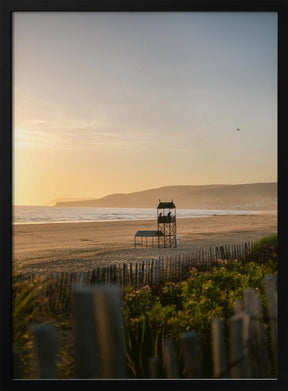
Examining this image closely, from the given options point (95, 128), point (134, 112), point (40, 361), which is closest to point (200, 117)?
point (134, 112)

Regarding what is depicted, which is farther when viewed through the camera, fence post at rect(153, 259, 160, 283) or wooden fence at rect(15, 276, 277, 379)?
fence post at rect(153, 259, 160, 283)

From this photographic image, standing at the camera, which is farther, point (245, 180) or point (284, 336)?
point (245, 180)

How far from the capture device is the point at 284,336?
1.95 m

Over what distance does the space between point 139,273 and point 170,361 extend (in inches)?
19.8

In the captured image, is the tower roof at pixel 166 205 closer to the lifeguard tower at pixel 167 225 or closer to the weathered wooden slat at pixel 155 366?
the lifeguard tower at pixel 167 225

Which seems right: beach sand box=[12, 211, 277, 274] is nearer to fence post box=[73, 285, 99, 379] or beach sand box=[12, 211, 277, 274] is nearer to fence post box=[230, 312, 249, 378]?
fence post box=[73, 285, 99, 379]

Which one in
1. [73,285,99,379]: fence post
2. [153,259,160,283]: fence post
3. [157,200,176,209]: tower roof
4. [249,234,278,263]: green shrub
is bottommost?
[73,285,99,379]: fence post

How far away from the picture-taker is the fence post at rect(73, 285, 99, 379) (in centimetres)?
187

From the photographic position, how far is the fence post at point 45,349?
1.85 meters

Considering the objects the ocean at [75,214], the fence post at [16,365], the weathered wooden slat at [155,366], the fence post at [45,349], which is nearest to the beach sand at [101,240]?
the ocean at [75,214]

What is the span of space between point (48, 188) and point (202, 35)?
1292 mm

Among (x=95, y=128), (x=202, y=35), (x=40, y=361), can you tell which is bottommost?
(x=40, y=361)

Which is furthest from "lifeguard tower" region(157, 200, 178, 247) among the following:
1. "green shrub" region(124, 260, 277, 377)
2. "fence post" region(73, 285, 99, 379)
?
"fence post" region(73, 285, 99, 379)

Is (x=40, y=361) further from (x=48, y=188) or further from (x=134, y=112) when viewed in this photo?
(x=134, y=112)
